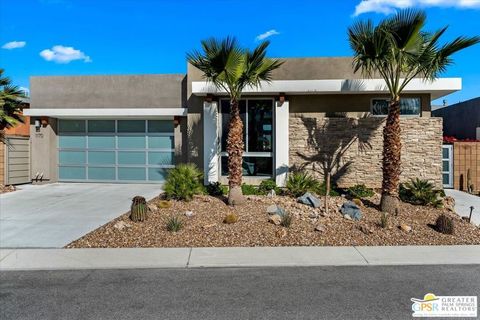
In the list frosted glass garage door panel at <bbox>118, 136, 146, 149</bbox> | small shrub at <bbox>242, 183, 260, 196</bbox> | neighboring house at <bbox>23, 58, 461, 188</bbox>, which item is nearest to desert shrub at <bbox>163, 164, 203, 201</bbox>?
small shrub at <bbox>242, 183, 260, 196</bbox>

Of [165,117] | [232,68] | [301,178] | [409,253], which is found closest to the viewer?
[409,253]

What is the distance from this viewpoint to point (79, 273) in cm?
554

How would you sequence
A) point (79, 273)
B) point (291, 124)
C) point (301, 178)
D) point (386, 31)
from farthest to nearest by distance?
1. point (291, 124)
2. point (301, 178)
3. point (386, 31)
4. point (79, 273)

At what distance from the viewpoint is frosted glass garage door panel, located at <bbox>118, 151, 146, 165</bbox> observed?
15.1m

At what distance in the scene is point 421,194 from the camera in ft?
33.1

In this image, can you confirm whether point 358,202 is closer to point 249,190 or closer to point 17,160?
point 249,190

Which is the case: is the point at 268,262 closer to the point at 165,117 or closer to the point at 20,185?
the point at 165,117

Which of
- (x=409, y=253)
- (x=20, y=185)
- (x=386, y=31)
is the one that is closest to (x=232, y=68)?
(x=386, y=31)

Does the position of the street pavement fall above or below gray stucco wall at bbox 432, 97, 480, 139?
below

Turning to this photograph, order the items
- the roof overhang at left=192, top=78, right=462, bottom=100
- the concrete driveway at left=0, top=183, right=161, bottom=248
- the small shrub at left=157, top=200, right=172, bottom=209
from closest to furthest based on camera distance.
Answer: the concrete driveway at left=0, top=183, right=161, bottom=248 < the small shrub at left=157, top=200, right=172, bottom=209 < the roof overhang at left=192, top=78, right=462, bottom=100

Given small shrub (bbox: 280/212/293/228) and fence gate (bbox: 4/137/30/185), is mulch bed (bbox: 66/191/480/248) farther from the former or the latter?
fence gate (bbox: 4/137/30/185)

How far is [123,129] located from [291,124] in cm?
689

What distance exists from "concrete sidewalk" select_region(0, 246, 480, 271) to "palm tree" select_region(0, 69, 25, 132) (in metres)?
7.94

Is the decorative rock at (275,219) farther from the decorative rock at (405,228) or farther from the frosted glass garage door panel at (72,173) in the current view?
the frosted glass garage door panel at (72,173)
